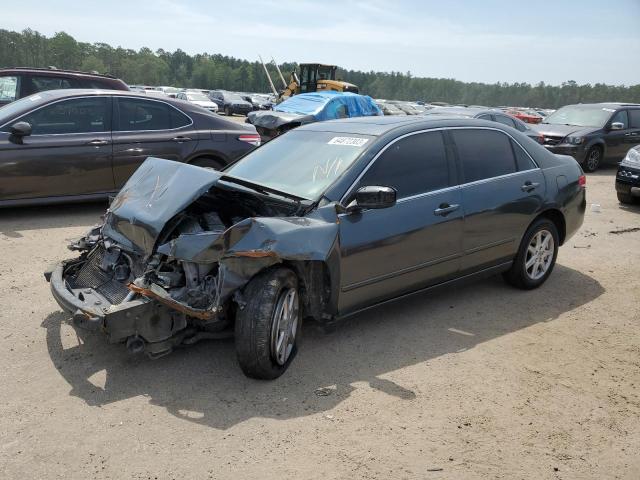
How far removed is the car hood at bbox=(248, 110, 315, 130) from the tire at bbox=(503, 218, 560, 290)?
7.88m

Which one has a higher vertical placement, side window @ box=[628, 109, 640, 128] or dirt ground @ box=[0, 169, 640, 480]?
side window @ box=[628, 109, 640, 128]

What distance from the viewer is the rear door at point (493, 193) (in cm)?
491

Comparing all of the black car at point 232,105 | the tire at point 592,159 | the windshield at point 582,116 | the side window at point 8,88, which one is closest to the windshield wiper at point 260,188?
the side window at point 8,88

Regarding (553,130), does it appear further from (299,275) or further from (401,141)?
(299,275)

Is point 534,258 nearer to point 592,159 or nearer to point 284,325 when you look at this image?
point 284,325

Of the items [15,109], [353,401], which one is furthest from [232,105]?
[353,401]

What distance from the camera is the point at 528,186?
5375 mm

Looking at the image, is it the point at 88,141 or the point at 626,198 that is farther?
the point at 626,198

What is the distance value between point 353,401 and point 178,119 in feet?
19.1

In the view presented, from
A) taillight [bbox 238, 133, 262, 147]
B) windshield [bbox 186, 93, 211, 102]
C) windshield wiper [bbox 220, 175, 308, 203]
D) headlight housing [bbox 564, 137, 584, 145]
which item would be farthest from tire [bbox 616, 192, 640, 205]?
windshield [bbox 186, 93, 211, 102]

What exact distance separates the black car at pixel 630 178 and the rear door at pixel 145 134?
7377 mm

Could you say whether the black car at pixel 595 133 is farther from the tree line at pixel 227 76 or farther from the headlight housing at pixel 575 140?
the tree line at pixel 227 76

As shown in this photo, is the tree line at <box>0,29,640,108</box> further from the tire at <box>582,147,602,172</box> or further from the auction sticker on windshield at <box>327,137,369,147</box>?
the auction sticker on windshield at <box>327,137,369,147</box>

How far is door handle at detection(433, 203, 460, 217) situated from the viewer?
15.0ft
